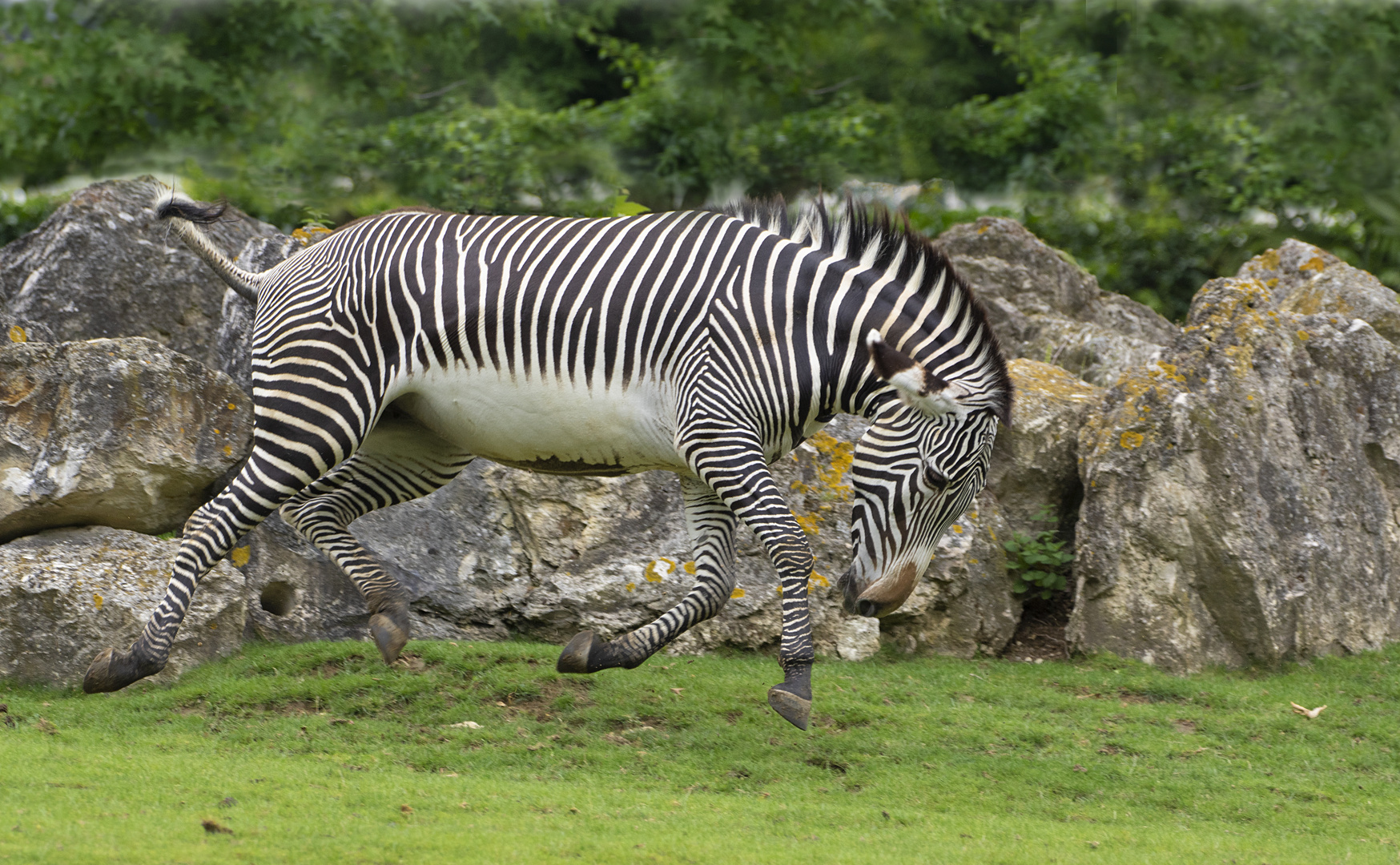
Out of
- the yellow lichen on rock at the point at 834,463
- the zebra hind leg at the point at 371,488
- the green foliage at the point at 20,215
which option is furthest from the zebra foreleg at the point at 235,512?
the green foliage at the point at 20,215

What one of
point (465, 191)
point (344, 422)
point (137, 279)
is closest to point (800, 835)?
point (344, 422)

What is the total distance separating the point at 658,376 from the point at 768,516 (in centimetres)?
96

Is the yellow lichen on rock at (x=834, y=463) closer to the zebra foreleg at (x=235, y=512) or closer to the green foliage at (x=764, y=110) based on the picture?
the zebra foreleg at (x=235, y=512)

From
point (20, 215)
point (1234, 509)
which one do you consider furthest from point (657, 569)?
point (20, 215)

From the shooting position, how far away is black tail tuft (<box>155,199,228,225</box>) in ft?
23.7

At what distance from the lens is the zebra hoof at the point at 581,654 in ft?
20.0

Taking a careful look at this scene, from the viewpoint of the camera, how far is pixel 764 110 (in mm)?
19625

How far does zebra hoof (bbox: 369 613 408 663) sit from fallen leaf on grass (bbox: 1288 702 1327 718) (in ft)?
16.5

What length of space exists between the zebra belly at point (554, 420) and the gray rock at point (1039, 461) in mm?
3308

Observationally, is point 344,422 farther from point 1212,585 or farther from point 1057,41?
point 1057,41

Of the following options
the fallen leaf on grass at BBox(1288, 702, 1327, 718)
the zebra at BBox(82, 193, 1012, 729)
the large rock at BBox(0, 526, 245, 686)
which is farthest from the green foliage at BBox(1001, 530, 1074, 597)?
the large rock at BBox(0, 526, 245, 686)

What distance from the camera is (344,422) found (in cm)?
643

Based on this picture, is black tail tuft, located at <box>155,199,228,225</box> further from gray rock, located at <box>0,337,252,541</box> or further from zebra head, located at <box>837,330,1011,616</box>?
zebra head, located at <box>837,330,1011,616</box>

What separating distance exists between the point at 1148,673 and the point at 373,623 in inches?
184
